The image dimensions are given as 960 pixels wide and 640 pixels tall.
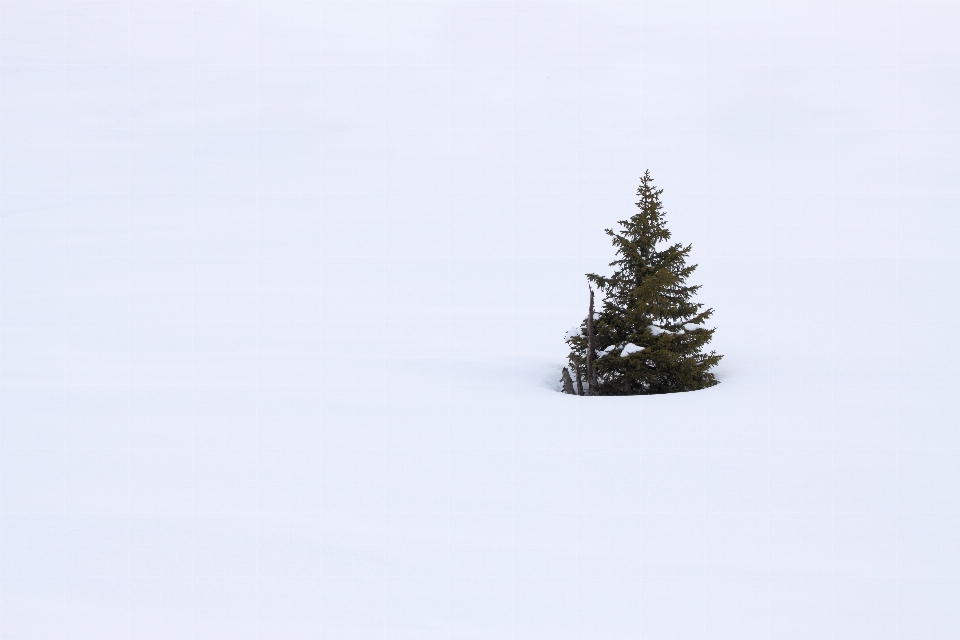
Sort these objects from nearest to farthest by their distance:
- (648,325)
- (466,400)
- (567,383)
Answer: (466,400) → (648,325) → (567,383)

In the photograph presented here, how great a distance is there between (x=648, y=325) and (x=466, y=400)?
2.78m

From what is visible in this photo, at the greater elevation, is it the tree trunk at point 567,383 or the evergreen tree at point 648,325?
the evergreen tree at point 648,325

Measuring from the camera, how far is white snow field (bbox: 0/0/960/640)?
6.19 meters

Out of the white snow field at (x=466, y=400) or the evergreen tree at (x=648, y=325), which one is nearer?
the white snow field at (x=466, y=400)

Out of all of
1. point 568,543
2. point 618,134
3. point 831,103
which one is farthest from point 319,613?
point 831,103

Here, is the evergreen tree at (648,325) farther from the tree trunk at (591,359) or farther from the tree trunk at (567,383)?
the tree trunk at (567,383)

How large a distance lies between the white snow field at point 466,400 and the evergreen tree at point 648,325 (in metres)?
0.76

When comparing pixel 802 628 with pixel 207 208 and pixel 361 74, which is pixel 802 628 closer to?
pixel 207 208

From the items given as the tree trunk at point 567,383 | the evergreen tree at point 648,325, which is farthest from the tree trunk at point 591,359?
the tree trunk at point 567,383

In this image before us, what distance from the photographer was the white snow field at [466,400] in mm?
6188

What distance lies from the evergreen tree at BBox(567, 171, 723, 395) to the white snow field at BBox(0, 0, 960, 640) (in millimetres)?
760

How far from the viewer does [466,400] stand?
36.9 feet

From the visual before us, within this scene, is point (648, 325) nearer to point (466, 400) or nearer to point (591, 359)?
point (591, 359)

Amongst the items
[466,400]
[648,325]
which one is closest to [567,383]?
[648,325]
